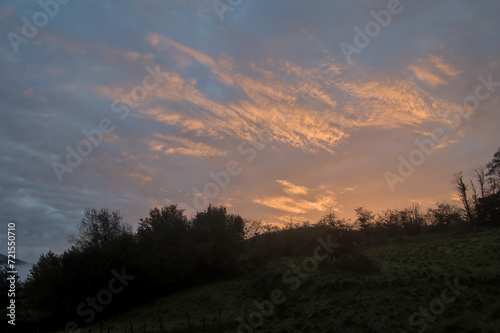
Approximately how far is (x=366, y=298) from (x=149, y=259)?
28.6 m

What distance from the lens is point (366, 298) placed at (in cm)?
2444

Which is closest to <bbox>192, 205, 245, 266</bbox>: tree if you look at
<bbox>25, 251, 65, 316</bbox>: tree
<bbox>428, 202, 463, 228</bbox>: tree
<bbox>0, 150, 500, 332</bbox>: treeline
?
<bbox>0, 150, 500, 332</bbox>: treeline

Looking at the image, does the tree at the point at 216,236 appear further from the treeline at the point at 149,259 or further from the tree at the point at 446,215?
the tree at the point at 446,215

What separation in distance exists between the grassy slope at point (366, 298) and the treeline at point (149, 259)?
3.37 metres

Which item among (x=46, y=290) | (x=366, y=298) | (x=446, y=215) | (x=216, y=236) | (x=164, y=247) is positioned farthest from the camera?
(x=446, y=215)

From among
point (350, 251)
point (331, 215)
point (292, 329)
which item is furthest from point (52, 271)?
point (331, 215)

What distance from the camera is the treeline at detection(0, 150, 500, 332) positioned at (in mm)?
38031

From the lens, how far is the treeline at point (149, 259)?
125 feet

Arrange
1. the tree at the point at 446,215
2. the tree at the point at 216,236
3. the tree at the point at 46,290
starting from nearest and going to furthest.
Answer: the tree at the point at 46,290
the tree at the point at 216,236
the tree at the point at 446,215

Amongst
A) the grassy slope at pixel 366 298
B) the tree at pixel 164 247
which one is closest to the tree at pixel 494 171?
the grassy slope at pixel 366 298

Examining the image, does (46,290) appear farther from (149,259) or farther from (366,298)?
(366,298)

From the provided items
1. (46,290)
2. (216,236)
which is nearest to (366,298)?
(216,236)

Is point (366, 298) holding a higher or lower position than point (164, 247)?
lower

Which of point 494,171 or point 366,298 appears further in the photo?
point 494,171
